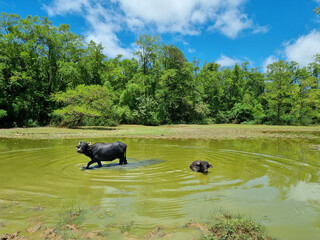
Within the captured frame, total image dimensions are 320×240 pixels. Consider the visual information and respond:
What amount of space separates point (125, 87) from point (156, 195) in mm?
46362

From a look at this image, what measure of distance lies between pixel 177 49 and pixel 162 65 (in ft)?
16.0

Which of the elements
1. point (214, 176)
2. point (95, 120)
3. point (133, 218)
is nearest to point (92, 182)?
point (133, 218)

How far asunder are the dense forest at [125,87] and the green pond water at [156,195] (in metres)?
22.1

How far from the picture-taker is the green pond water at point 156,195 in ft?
13.6

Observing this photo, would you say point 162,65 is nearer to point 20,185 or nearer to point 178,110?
point 178,110

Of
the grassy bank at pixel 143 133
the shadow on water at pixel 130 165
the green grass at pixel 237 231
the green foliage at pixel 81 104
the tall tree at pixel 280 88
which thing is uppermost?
the tall tree at pixel 280 88

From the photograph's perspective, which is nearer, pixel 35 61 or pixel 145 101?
pixel 35 61

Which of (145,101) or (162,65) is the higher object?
(162,65)

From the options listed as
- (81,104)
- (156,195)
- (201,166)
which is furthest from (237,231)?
(81,104)

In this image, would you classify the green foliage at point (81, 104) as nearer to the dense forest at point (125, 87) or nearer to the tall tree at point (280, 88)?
the dense forest at point (125, 87)

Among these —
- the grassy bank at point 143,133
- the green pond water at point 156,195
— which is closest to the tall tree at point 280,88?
the grassy bank at point 143,133

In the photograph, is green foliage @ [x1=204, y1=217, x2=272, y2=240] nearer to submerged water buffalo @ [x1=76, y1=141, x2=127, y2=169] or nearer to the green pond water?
the green pond water

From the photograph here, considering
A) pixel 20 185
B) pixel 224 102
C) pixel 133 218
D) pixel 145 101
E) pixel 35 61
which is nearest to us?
pixel 133 218

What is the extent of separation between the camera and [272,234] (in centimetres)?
377
